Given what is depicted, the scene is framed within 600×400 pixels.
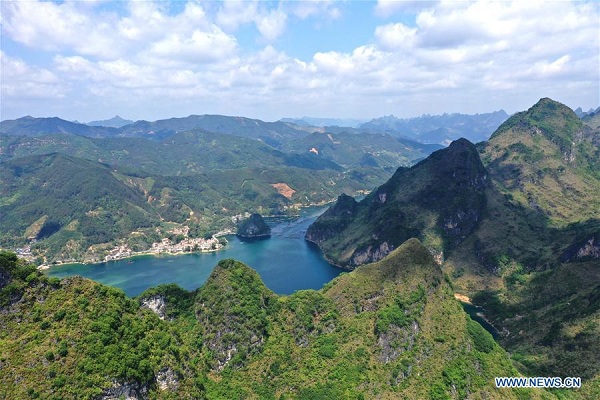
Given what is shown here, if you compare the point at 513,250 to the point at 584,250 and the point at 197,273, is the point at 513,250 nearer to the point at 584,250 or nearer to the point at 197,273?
the point at 584,250

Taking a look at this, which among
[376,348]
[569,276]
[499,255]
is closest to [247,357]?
[376,348]

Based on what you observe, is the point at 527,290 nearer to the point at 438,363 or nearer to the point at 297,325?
the point at 438,363

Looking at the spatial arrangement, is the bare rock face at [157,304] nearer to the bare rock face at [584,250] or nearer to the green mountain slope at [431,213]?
the green mountain slope at [431,213]

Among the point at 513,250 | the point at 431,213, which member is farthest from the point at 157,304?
the point at 431,213

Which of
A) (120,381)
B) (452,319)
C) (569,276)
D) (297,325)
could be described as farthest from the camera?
(569,276)

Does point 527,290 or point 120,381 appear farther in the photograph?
point 527,290
